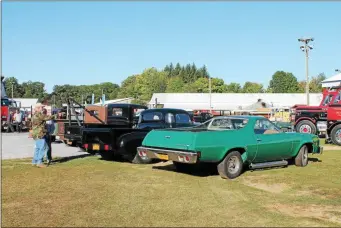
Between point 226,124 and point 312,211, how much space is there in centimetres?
425

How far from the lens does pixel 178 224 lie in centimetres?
594

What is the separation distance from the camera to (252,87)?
436ft

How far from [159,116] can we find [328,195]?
693 cm

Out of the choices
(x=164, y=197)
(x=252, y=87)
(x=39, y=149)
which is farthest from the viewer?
(x=252, y=87)

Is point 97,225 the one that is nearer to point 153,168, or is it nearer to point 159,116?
point 153,168

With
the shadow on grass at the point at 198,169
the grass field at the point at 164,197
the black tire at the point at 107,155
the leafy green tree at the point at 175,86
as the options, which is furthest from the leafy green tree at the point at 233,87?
the grass field at the point at 164,197

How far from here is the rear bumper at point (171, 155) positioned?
905cm

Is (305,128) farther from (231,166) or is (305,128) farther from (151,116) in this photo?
(231,166)

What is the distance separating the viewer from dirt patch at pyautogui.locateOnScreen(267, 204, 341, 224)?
6.45 m

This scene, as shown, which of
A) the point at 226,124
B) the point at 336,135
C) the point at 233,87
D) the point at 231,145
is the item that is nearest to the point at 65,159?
the point at 226,124

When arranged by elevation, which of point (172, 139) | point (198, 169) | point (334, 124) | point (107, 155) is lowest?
point (198, 169)

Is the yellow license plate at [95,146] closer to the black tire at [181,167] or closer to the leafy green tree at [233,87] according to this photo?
the black tire at [181,167]

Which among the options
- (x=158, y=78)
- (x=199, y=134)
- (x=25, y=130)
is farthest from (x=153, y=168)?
(x=158, y=78)

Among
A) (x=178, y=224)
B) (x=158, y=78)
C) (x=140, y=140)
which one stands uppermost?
(x=158, y=78)
